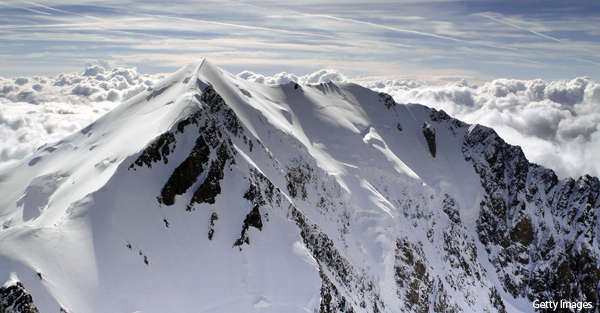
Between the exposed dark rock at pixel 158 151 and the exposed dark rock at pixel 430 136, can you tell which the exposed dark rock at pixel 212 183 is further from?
the exposed dark rock at pixel 430 136

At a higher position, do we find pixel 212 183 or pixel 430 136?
pixel 212 183

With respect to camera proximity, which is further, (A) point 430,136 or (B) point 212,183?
(A) point 430,136

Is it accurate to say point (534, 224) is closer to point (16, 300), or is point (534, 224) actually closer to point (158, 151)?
point (158, 151)

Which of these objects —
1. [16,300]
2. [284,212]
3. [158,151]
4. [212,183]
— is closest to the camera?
[16,300]

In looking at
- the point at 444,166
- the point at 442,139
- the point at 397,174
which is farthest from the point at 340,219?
the point at 442,139

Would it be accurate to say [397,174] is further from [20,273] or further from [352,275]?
[20,273]

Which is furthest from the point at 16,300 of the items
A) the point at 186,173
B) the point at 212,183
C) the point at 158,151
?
the point at 212,183

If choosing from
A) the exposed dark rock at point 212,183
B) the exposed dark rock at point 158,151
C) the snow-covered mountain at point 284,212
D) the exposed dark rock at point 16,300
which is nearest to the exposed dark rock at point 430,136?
the snow-covered mountain at point 284,212

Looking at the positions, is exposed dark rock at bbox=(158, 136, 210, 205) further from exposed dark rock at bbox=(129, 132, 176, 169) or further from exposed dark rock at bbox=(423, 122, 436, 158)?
exposed dark rock at bbox=(423, 122, 436, 158)

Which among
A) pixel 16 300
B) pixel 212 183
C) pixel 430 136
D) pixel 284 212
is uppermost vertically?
pixel 16 300
